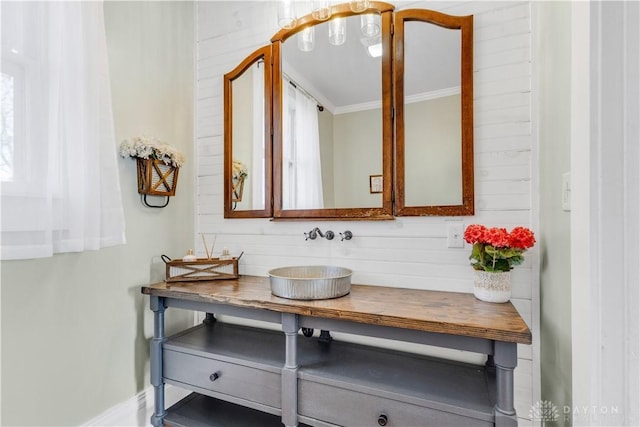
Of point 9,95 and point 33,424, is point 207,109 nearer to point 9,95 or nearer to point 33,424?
point 9,95

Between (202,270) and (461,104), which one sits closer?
(461,104)

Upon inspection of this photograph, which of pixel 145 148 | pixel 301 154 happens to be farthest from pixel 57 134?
pixel 301 154

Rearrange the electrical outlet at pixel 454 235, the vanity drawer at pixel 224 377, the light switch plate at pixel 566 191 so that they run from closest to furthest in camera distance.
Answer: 1. the light switch plate at pixel 566 191
2. the vanity drawer at pixel 224 377
3. the electrical outlet at pixel 454 235

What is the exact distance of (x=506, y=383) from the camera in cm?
98

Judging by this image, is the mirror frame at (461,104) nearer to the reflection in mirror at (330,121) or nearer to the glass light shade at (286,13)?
the reflection in mirror at (330,121)

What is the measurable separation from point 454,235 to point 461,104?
591 mm

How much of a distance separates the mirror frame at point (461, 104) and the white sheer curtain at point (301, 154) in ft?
1.40

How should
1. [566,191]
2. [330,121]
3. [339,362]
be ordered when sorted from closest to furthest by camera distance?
1. [566,191]
2. [339,362]
3. [330,121]

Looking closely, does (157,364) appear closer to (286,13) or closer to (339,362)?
(339,362)

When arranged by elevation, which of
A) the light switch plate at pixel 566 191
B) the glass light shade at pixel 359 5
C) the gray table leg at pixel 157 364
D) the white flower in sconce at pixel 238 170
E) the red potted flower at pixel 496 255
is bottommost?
the gray table leg at pixel 157 364

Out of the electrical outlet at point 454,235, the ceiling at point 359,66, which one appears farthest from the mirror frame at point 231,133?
the electrical outlet at point 454,235

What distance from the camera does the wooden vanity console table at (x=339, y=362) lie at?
3.42ft

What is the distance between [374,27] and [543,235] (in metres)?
1.23

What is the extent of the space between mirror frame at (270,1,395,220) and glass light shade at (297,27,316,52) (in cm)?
3
